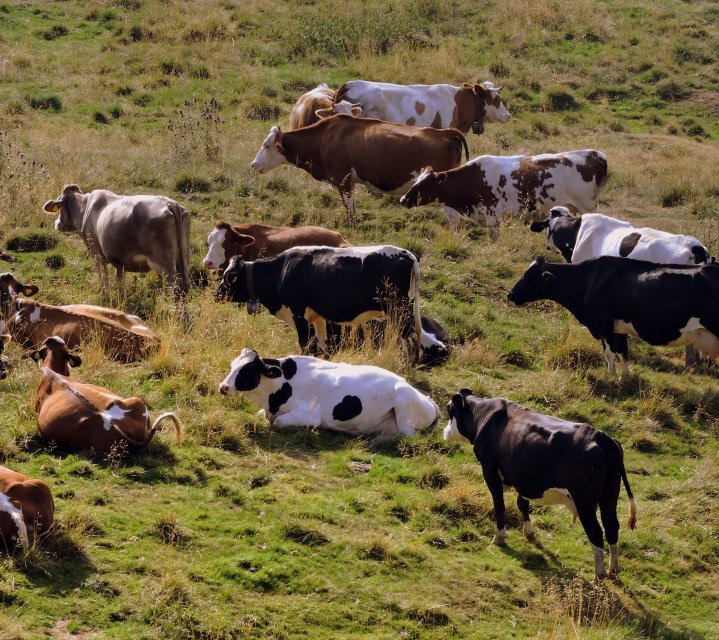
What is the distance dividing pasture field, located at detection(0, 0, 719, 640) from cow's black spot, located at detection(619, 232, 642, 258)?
3.64 feet

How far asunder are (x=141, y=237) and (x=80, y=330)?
223cm

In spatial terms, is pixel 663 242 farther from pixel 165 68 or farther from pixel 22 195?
pixel 165 68

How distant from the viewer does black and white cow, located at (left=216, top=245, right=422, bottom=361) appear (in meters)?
12.4

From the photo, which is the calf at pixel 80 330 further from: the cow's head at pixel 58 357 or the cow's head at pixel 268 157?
the cow's head at pixel 268 157

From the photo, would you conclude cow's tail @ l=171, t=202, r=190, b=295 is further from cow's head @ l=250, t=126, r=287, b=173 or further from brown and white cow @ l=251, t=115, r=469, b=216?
cow's head @ l=250, t=126, r=287, b=173

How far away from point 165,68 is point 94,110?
327 centimetres

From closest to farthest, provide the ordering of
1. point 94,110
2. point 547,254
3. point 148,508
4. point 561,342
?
point 148,508 → point 561,342 → point 547,254 → point 94,110

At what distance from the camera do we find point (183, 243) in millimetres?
13945

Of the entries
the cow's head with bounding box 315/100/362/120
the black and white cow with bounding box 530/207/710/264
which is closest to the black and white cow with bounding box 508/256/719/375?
the black and white cow with bounding box 530/207/710/264

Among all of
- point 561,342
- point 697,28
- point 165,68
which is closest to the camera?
point 561,342

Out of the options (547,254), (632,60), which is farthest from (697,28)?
(547,254)

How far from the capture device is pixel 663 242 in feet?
45.8

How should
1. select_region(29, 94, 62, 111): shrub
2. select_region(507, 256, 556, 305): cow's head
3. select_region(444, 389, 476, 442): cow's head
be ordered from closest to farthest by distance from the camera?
1. select_region(444, 389, 476, 442): cow's head
2. select_region(507, 256, 556, 305): cow's head
3. select_region(29, 94, 62, 111): shrub

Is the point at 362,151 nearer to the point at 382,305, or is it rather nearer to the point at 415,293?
the point at 415,293
